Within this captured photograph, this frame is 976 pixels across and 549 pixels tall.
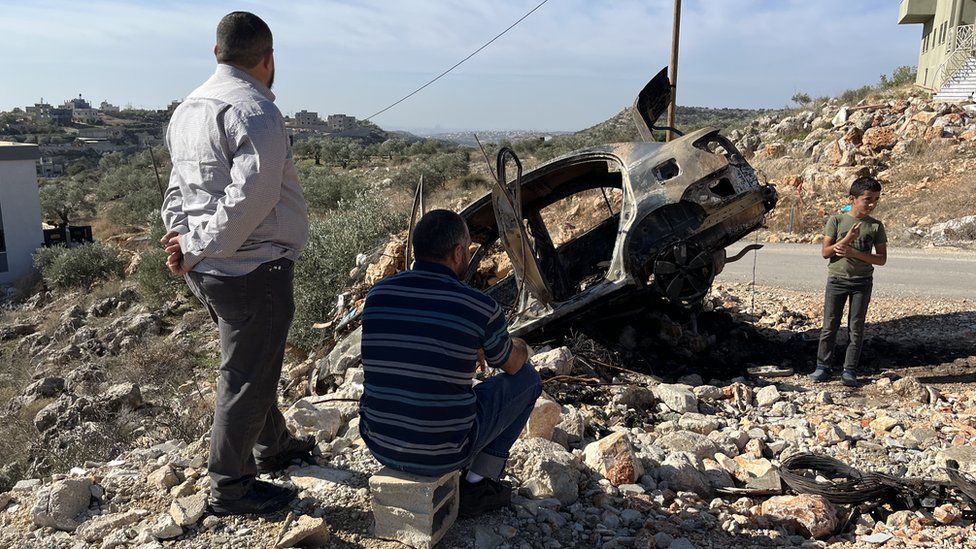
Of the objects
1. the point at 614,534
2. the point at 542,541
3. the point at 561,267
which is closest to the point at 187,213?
the point at 542,541

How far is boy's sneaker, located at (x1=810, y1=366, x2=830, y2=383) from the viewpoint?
590 centimetres

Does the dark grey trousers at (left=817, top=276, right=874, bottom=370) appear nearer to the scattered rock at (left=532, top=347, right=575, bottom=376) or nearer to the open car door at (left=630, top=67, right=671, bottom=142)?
the open car door at (left=630, top=67, right=671, bottom=142)

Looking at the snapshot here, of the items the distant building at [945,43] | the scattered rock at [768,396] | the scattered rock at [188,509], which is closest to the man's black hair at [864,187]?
the scattered rock at [768,396]

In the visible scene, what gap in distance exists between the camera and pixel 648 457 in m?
4.14

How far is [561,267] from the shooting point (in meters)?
7.19

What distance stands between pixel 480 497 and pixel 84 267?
2055 centimetres

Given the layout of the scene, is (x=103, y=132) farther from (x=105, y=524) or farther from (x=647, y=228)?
(x=105, y=524)

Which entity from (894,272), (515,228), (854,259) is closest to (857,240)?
(854,259)

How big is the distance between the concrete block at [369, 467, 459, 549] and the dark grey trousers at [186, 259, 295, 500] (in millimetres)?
610

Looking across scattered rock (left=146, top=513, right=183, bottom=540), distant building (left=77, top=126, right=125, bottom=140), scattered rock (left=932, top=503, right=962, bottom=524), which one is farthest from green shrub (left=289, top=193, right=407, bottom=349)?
distant building (left=77, top=126, right=125, bottom=140)

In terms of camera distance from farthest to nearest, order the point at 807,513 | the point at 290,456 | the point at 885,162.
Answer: the point at 885,162 → the point at 290,456 → the point at 807,513

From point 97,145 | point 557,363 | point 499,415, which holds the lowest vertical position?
point 557,363

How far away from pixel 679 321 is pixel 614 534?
142 inches

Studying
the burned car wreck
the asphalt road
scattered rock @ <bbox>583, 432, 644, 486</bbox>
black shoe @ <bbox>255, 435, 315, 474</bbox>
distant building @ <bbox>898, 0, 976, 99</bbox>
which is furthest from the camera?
distant building @ <bbox>898, 0, 976, 99</bbox>
